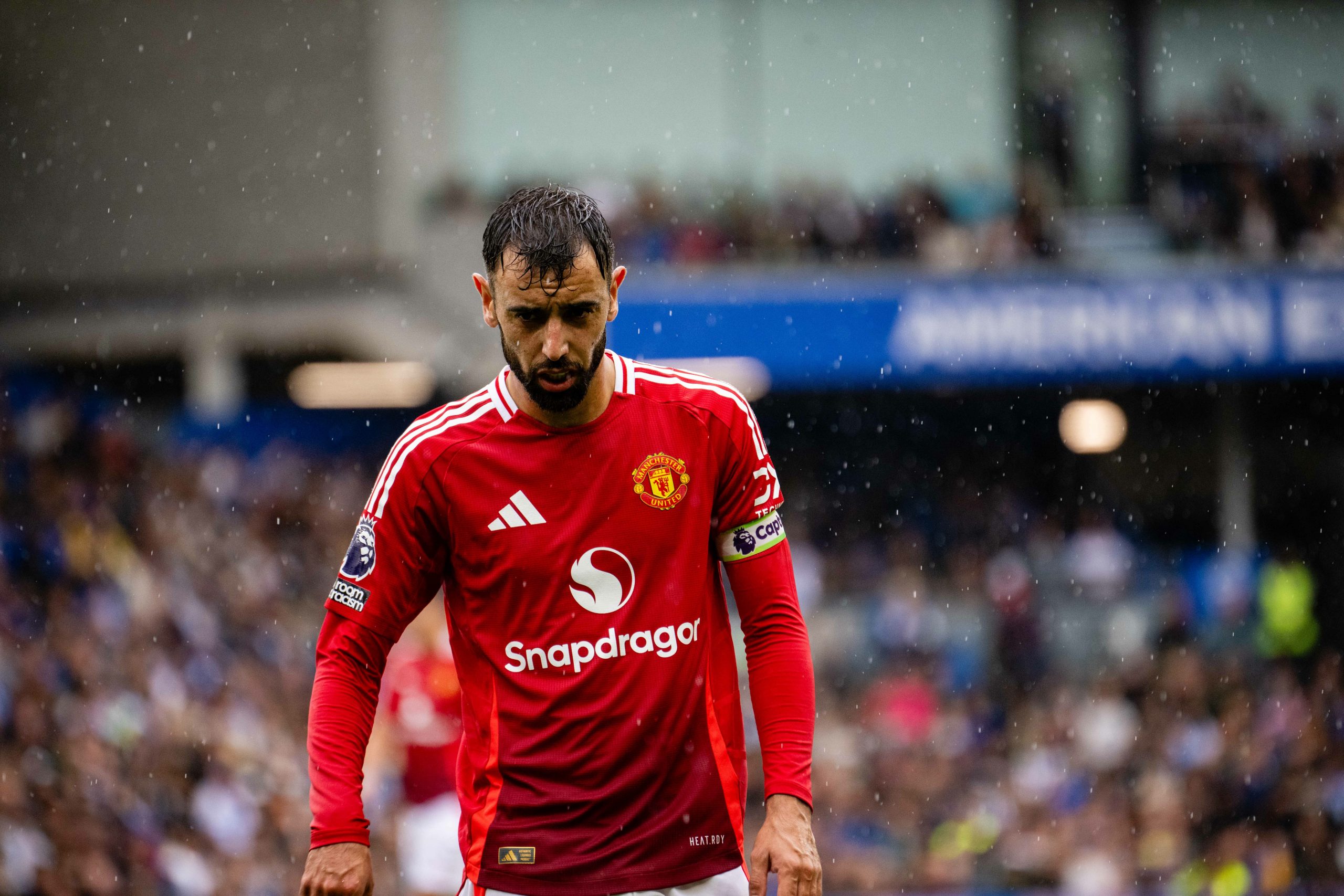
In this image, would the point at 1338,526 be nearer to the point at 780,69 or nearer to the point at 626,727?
the point at 780,69

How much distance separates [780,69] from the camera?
17172 millimetres

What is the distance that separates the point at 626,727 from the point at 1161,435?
1516cm

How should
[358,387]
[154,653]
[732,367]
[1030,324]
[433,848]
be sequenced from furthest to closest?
[358,387], [732,367], [1030,324], [154,653], [433,848]

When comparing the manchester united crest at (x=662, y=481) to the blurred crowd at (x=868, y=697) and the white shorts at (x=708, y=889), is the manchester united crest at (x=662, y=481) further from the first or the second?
the blurred crowd at (x=868, y=697)

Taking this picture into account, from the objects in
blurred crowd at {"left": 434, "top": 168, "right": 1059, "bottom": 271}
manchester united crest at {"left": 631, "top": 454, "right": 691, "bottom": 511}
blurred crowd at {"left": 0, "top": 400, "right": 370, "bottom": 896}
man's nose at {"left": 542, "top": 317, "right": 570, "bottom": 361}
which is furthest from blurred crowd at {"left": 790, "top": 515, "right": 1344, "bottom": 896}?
man's nose at {"left": 542, "top": 317, "right": 570, "bottom": 361}

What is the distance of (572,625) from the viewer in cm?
303

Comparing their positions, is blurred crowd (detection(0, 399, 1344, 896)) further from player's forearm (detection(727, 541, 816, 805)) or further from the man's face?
the man's face

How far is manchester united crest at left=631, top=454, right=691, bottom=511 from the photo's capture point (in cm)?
308

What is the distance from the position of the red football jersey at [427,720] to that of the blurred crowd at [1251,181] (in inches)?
416

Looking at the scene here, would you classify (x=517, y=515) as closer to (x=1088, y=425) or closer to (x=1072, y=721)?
(x=1072, y=721)

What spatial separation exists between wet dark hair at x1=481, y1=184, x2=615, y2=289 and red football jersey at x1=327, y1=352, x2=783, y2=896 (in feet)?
1.19

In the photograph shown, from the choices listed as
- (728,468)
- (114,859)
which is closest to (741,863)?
(728,468)

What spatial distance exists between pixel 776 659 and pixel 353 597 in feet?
3.08

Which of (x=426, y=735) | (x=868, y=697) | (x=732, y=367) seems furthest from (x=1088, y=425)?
(x=426, y=735)
